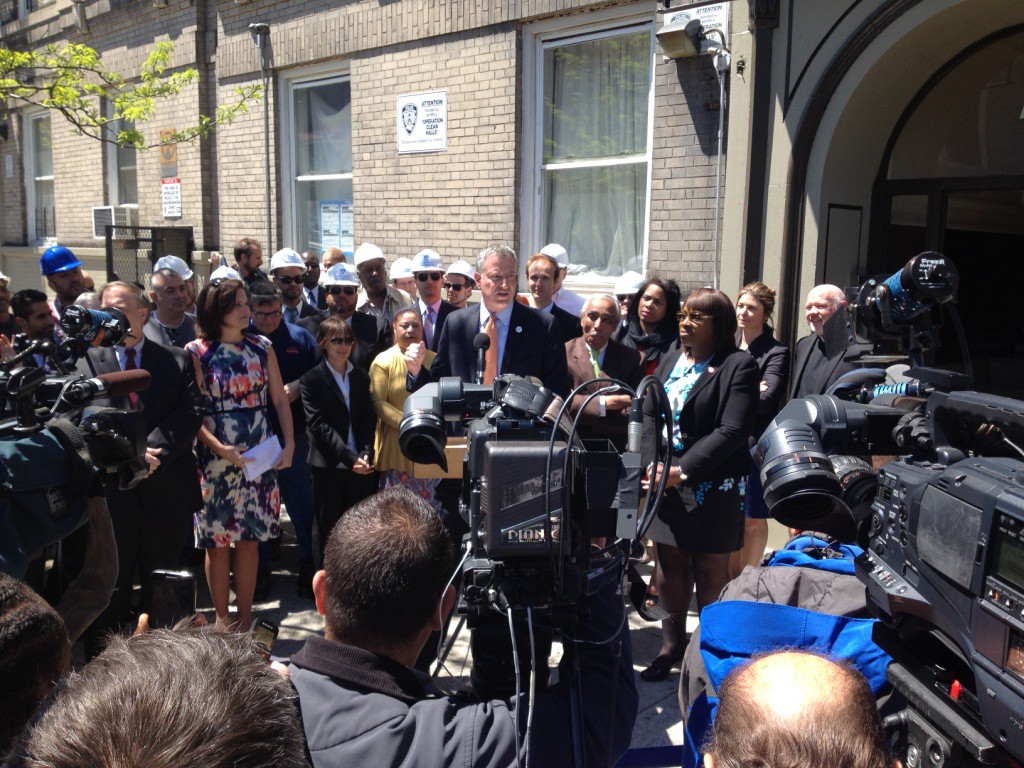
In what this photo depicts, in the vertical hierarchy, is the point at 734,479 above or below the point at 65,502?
below

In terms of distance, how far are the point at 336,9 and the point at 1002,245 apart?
6635 mm

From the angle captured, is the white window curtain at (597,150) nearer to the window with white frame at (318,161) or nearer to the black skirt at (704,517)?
the window with white frame at (318,161)

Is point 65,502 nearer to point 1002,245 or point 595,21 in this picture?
point 595,21

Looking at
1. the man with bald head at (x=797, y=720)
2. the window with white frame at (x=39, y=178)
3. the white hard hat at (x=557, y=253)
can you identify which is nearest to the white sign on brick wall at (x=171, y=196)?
the window with white frame at (x=39, y=178)

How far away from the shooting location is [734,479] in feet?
12.8

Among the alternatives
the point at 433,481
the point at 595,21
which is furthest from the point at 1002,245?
the point at 433,481

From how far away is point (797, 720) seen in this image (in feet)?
3.98

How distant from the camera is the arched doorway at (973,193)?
5559 mm

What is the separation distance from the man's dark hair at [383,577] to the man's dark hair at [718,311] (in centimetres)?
242

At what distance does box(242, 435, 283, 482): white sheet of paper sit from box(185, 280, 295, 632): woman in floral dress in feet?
0.08

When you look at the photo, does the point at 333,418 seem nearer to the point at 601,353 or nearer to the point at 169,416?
the point at 169,416

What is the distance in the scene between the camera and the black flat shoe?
3951mm

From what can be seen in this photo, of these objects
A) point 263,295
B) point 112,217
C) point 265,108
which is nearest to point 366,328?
point 263,295

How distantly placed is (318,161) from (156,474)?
20.6 ft
